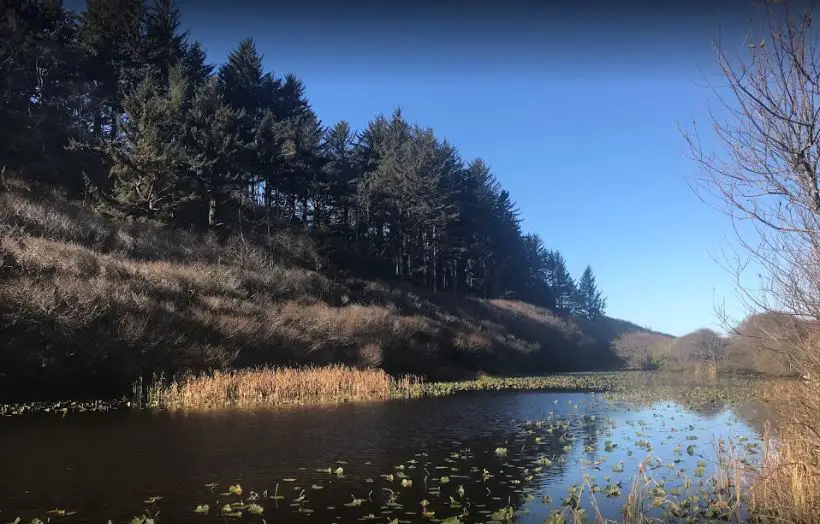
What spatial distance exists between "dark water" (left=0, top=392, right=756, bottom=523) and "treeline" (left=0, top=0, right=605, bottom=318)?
89.5ft

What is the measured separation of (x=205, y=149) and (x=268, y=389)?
1015 inches

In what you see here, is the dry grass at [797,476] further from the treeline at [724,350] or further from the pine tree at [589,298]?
the pine tree at [589,298]

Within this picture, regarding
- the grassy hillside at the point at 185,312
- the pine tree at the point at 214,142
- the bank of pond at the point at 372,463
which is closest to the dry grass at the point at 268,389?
the bank of pond at the point at 372,463

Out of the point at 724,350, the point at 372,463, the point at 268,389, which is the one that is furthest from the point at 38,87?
the point at 724,350

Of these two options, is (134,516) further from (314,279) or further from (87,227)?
(314,279)

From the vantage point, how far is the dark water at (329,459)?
10727 millimetres

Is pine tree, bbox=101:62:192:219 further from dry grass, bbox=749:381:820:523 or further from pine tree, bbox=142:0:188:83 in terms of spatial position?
dry grass, bbox=749:381:820:523

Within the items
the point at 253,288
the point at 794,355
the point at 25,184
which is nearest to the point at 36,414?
the point at 253,288

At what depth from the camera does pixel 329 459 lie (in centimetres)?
1487

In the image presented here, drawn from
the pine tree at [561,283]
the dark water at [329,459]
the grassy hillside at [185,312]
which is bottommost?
the dark water at [329,459]

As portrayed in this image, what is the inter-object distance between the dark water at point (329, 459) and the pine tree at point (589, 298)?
97352 millimetres

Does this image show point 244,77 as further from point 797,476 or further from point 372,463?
point 797,476

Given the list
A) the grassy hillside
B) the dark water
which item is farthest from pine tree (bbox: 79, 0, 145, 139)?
the dark water

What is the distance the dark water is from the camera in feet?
35.2
